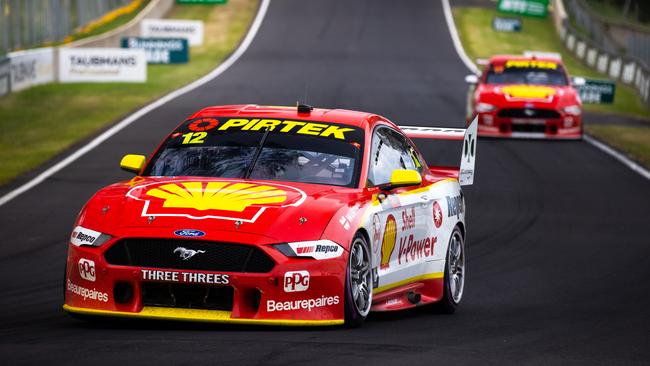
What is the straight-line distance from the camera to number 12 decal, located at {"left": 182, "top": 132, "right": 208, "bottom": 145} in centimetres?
1012

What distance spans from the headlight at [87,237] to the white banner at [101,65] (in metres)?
30.5

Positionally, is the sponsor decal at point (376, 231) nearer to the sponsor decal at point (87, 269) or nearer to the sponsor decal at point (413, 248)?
the sponsor decal at point (413, 248)

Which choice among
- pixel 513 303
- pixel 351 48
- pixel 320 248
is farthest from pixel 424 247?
pixel 351 48

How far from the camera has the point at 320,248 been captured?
8727 mm

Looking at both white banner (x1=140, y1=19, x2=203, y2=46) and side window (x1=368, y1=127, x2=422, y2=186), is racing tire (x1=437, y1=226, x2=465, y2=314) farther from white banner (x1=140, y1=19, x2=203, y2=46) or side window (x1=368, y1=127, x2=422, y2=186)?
white banner (x1=140, y1=19, x2=203, y2=46)

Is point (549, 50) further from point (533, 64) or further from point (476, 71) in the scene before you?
point (533, 64)

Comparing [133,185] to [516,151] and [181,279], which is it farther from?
[516,151]

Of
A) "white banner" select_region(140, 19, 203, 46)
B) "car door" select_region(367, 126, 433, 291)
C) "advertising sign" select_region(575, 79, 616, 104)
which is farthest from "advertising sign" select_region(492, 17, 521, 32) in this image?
"car door" select_region(367, 126, 433, 291)

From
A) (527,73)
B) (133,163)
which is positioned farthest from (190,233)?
(527,73)

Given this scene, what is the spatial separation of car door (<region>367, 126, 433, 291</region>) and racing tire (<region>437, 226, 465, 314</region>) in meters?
0.40

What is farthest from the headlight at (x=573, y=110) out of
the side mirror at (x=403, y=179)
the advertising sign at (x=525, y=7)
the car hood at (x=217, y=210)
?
the advertising sign at (x=525, y=7)

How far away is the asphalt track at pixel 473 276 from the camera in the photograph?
7.70 metres

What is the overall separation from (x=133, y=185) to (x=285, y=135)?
3.85 ft

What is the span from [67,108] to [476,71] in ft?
57.7
